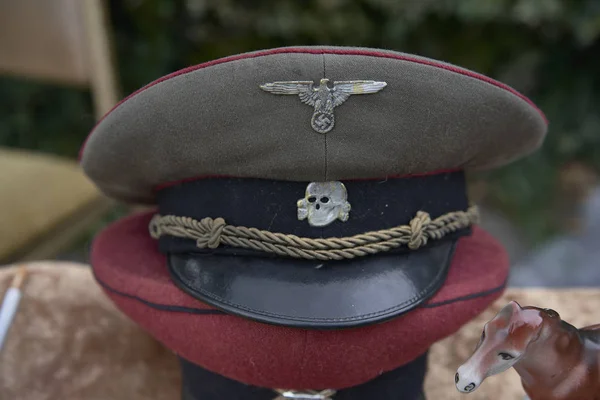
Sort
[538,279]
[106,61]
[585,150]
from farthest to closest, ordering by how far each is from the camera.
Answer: [585,150]
[538,279]
[106,61]

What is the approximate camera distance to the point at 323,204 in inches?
21.5

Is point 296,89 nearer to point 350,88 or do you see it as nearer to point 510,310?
point 350,88

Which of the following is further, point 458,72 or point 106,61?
point 106,61

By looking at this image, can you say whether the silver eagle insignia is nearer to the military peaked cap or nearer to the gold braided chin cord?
the military peaked cap

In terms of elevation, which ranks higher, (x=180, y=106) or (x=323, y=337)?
(x=180, y=106)

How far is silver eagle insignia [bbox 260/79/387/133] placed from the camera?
1.58 ft

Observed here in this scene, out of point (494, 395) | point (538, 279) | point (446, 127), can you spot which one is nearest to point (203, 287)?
point (446, 127)

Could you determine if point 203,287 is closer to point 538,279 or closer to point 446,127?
point 446,127

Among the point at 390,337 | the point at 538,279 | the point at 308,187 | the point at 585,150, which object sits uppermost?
the point at 308,187

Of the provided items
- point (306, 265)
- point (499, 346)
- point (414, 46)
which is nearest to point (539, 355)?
point (499, 346)

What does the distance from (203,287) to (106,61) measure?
1044 millimetres

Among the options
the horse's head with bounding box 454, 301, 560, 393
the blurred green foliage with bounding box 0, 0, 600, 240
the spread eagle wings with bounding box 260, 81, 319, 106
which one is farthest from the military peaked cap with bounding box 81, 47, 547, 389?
the blurred green foliage with bounding box 0, 0, 600, 240

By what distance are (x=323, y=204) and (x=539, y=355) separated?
0.22 meters

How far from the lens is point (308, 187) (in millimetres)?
544
